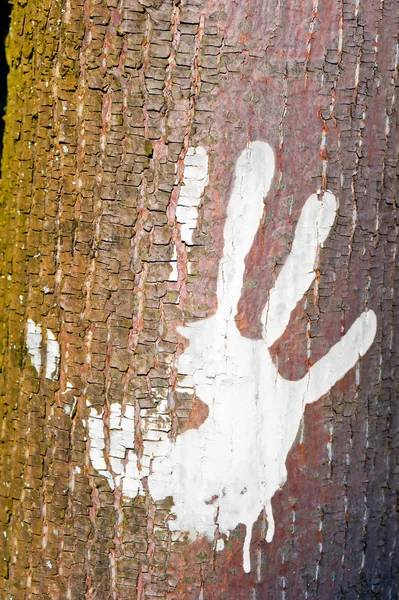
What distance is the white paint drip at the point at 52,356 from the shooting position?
4.98 feet

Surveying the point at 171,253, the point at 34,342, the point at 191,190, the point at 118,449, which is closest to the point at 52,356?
the point at 34,342

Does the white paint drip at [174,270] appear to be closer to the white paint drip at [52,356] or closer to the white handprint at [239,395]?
the white handprint at [239,395]

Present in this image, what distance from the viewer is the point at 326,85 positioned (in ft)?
4.68

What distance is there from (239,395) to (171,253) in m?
0.30

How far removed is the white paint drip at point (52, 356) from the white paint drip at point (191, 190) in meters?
0.35

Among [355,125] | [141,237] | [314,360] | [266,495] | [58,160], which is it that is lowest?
[266,495]

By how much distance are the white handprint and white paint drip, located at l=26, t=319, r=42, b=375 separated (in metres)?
0.19

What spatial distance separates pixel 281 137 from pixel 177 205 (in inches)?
9.2

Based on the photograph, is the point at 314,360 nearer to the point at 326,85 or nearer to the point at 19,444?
the point at 326,85

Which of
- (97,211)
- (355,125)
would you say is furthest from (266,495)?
(355,125)

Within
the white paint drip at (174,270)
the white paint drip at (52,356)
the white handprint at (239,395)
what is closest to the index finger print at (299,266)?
the white handprint at (239,395)

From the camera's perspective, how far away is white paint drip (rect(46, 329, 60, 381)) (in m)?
1.52

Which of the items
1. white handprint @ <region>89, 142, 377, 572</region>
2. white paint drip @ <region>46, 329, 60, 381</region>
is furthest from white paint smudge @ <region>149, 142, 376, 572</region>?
white paint drip @ <region>46, 329, 60, 381</region>

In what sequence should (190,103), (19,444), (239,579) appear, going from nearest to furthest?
(190,103) → (239,579) → (19,444)
